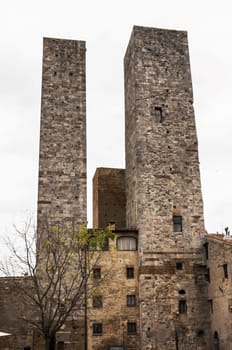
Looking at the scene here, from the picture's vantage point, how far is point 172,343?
26609mm

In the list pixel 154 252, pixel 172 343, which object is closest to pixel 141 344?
pixel 172 343

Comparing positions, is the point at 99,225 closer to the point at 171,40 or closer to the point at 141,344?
the point at 141,344

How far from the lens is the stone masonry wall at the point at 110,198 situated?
118 feet

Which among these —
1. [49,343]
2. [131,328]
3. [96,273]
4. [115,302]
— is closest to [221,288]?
[131,328]

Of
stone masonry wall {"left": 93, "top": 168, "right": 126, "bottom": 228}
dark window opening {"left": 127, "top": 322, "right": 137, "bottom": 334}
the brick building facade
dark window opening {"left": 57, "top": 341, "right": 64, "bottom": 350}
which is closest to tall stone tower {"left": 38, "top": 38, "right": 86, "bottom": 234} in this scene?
the brick building facade

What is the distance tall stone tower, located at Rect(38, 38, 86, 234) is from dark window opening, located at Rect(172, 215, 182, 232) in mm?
5777

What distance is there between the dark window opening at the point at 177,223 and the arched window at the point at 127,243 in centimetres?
268

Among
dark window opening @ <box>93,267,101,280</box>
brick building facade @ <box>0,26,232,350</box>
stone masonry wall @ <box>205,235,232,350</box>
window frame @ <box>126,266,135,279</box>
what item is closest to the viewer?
stone masonry wall @ <box>205,235,232,350</box>

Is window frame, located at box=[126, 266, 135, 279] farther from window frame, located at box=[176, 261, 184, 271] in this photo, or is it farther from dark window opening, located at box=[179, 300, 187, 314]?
dark window opening, located at box=[179, 300, 187, 314]

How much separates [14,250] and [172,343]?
36.8 ft

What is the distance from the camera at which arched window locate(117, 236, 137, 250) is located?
28.7m

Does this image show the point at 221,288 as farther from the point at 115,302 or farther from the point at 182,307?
the point at 115,302

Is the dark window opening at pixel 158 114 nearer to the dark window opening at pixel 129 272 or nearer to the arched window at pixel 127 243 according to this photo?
the arched window at pixel 127 243

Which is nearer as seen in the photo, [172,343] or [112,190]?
[172,343]
